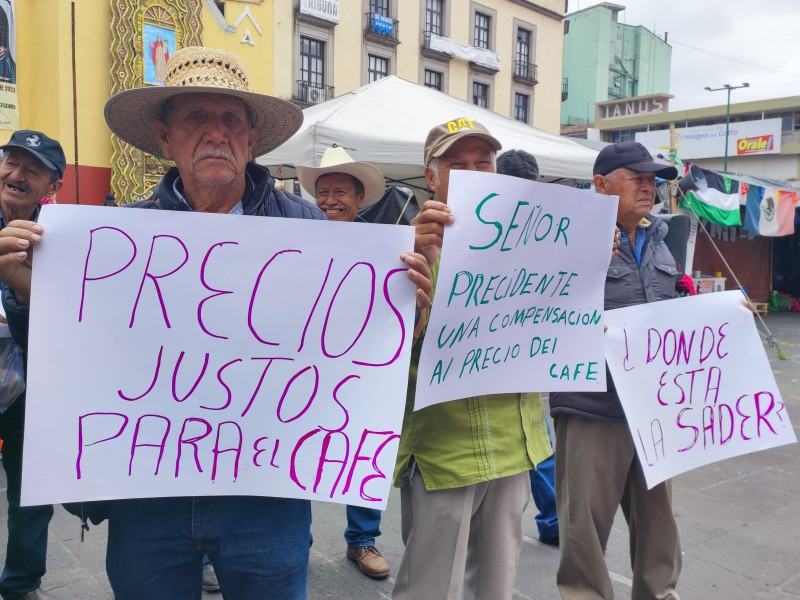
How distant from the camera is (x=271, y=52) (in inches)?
676

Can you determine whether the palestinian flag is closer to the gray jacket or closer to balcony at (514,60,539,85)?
the gray jacket

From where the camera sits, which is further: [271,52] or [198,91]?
[271,52]

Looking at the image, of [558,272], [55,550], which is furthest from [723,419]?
[55,550]

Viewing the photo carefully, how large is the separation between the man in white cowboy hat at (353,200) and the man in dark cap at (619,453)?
35.0 inches

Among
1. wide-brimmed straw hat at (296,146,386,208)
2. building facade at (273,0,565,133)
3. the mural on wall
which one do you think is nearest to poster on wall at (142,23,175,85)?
the mural on wall

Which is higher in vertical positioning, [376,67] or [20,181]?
[376,67]

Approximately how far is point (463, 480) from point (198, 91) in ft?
3.88

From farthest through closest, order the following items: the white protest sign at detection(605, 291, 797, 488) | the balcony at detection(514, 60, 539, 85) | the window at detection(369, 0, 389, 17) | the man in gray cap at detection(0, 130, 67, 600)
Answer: the balcony at detection(514, 60, 539, 85) < the window at detection(369, 0, 389, 17) < the man in gray cap at detection(0, 130, 67, 600) < the white protest sign at detection(605, 291, 797, 488)

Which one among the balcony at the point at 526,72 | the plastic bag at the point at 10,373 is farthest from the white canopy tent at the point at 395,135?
the balcony at the point at 526,72

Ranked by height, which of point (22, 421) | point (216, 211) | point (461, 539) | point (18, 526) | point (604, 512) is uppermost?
point (216, 211)

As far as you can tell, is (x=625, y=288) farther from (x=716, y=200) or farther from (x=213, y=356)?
(x=716, y=200)

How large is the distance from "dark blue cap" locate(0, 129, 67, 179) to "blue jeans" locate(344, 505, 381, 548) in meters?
1.85

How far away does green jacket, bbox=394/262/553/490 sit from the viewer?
5.90 feet

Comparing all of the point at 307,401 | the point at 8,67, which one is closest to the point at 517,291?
the point at 307,401
